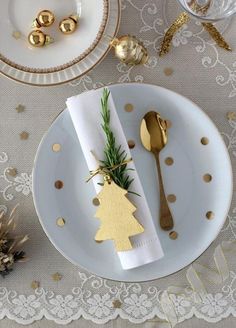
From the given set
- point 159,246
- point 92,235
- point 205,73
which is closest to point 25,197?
point 92,235

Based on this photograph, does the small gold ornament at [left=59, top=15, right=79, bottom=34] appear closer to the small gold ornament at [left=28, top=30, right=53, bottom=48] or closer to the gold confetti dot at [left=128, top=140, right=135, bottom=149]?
the small gold ornament at [left=28, top=30, right=53, bottom=48]

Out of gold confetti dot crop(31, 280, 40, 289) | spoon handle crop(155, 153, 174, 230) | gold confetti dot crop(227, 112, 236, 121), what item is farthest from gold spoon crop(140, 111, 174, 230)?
gold confetti dot crop(31, 280, 40, 289)

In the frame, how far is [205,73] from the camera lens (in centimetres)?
84

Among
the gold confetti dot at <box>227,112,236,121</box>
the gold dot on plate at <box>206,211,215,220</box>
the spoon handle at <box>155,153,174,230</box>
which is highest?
the gold confetti dot at <box>227,112,236,121</box>

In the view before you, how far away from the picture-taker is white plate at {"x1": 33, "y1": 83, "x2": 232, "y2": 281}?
785 millimetres

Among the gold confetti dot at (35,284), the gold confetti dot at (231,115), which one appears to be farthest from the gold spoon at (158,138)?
the gold confetti dot at (35,284)

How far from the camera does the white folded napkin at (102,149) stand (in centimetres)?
76

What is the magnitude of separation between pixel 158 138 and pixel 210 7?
0.22m

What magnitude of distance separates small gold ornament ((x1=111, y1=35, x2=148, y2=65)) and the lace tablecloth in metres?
0.04

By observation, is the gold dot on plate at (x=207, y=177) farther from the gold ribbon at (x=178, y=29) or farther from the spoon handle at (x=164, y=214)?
the gold ribbon at (x=178, y=29)

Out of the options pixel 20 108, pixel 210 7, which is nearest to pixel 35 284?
pixel 20 108

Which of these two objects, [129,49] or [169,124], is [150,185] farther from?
[129,49]

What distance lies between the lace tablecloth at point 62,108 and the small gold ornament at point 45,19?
0.32ft

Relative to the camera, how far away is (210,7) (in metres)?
0.81
